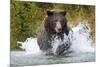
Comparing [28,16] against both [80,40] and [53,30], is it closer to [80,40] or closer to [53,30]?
[53,30]

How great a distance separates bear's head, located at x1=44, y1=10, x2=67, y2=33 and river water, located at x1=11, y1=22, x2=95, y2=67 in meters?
0.14

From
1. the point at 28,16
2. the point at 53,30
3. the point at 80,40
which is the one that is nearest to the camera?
the point at 28,16

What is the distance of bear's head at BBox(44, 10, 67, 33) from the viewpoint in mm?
2236

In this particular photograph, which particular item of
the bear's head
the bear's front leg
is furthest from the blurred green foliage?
the bear's front leg

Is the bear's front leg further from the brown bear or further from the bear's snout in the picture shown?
the bear's snout

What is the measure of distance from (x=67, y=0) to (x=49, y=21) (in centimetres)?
31

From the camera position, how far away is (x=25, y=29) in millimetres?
2139

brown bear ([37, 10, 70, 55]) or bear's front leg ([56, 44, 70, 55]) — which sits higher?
brown bear ([37, 10, 70, 55])

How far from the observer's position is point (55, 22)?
2268mm

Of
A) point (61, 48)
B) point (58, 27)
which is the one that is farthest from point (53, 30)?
point (61, 48)

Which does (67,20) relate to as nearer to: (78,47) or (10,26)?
(78,47)

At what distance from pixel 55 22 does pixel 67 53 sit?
1.17 feet

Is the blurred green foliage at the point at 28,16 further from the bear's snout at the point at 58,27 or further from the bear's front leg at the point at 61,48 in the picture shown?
the bear's front leg at the point at 61,48
